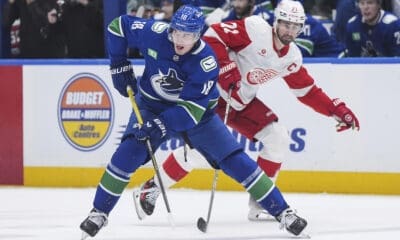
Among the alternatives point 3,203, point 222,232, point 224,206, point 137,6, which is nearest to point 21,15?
point 137,6

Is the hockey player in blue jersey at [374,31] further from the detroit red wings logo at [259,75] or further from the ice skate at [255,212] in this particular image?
the ice skate at [255,212]

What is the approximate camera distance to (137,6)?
9.01 meters

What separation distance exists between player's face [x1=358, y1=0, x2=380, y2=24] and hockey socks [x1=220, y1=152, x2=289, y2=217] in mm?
2711

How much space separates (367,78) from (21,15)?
2.90m

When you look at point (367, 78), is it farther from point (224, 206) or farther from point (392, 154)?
point (224, 206)

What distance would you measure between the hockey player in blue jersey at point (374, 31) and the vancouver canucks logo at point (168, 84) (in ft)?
9.05

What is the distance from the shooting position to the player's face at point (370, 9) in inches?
319

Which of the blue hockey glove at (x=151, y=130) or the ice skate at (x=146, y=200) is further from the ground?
the blue hockey glove at (x=151, y=130)

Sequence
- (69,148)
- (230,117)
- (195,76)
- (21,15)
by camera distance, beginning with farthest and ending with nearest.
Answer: (21,15)
(69,148)
(230,117)
(195,76)

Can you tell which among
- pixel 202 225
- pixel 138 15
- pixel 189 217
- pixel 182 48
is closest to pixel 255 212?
pixel 189 217

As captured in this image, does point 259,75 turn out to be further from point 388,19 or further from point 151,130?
point 388,19

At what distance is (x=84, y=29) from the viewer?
8766 mm

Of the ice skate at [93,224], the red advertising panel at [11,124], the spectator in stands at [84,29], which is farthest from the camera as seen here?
the spectator in stands at [84,29]

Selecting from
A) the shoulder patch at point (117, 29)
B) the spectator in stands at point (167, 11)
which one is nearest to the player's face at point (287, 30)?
the shoulder patch at point (117, 29)
